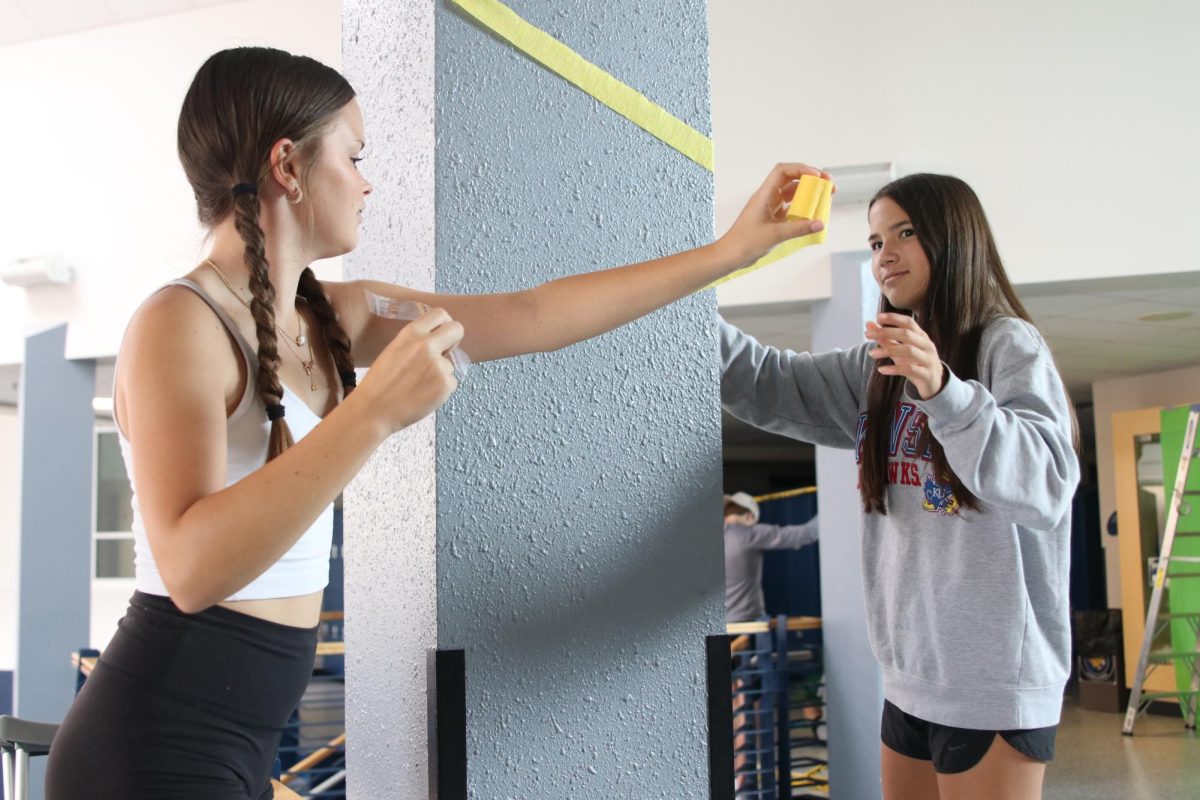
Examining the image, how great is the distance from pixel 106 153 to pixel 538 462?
5706 millimetres

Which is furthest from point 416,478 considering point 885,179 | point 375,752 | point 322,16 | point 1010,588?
point 322,16

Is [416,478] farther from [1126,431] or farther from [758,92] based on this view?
[1126,431]

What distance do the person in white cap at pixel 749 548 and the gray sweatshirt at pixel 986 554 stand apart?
5.05 meters

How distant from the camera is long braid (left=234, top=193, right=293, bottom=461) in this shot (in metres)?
0.95

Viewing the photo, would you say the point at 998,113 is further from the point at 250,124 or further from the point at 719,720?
the point at 250,124

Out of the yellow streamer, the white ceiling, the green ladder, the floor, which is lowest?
the floor

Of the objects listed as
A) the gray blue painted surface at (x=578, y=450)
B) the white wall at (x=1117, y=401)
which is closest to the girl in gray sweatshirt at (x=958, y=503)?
the gray blue painted surface at (x=578, y=450)

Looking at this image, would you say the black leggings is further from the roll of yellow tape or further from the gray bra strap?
the roll of yellow tape

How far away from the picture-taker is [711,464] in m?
1.52

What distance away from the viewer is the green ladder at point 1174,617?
720 cm

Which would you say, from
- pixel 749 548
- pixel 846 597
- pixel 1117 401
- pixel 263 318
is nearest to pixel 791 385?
pixel 263 318

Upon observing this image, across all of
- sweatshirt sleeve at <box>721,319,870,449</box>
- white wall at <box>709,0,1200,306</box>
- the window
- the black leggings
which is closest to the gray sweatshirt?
sweatshirt sleeve at <box>721,319,870,449</box>

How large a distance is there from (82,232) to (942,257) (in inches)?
225

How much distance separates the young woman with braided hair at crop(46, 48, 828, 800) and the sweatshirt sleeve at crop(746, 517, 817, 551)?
19.3 ft
